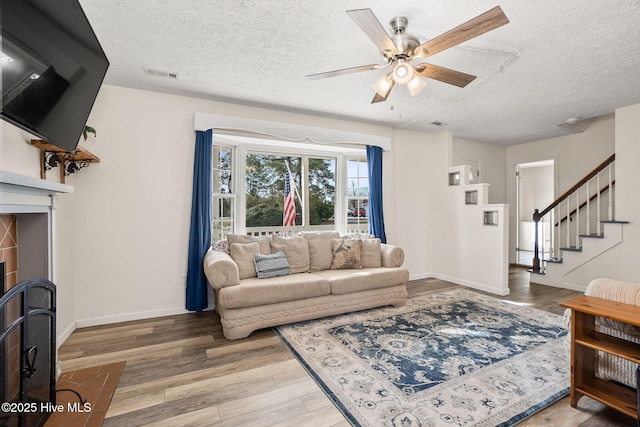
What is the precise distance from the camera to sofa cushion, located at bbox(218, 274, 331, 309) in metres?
2.61

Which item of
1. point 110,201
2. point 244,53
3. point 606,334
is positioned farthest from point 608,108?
point 110,201

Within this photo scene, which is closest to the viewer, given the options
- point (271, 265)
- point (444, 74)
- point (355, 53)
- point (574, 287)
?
point (444, 74)

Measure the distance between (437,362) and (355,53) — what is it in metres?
2.62

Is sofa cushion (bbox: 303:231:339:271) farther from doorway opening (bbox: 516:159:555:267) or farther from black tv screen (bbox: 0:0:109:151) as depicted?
doorway opening (bbox: 516:159:555:267)

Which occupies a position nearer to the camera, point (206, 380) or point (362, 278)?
point (206, 380)

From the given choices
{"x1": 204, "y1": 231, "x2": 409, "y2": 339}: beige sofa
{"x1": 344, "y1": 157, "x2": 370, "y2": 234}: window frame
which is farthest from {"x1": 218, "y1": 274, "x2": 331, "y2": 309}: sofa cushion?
{"x1": 344, "y1": 157, "x2": 370, "y2": 234}: window frame

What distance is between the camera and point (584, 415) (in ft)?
5.42

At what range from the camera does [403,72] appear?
6.63ft

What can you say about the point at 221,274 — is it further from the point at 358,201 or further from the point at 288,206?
the point at 358,201

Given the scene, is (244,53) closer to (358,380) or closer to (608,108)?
(358,380)

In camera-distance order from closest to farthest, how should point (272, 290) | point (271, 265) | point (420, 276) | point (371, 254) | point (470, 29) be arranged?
point (470, 29), point (272, 290), point (271, 265), point (371, 254), point (420, 276)

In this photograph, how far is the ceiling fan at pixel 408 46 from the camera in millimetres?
1568

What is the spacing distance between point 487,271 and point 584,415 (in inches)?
110

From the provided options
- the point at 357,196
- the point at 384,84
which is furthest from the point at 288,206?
the point at 384,84
